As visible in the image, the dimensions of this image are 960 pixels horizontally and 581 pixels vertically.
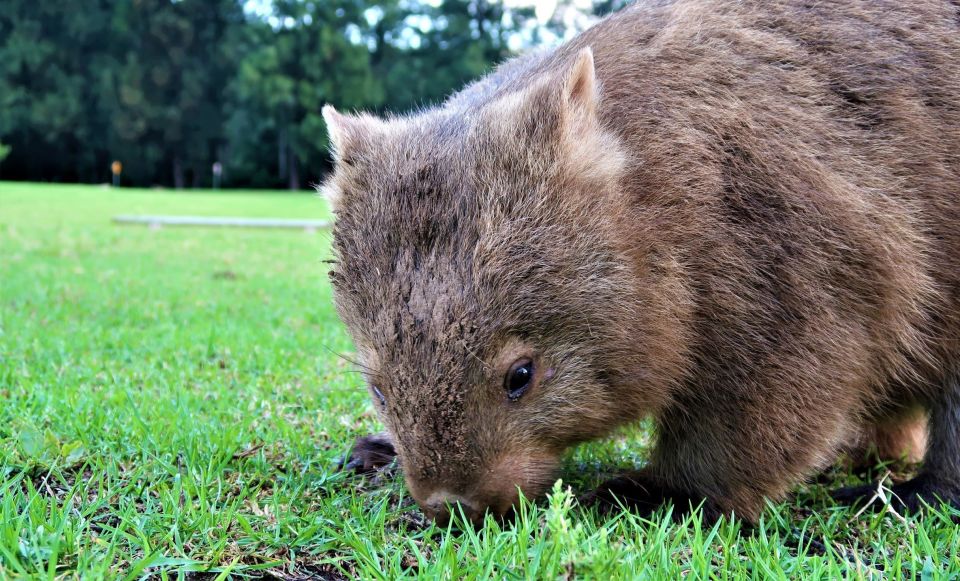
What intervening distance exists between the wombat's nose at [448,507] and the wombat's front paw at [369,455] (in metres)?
0.58

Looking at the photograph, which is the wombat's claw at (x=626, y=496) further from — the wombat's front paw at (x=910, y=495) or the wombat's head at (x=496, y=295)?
the wombat's front paw at (x=910, y=495)

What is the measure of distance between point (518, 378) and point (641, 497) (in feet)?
2.24

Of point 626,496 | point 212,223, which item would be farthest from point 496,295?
point 212,223

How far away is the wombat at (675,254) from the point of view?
7.53ft

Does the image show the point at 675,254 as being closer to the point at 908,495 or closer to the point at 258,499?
the point at 908,495

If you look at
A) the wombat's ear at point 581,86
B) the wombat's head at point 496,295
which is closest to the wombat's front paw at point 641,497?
the wombat's head at point 496,295

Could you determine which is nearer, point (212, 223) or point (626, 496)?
point (626, 496)

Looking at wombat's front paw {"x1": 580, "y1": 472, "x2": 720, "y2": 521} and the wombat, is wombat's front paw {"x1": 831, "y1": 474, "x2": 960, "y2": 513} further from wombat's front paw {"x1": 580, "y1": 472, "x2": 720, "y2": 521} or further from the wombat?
wombat's front paw {"x1": 580, "y1": 472, "x2": 720, "y2": 521}

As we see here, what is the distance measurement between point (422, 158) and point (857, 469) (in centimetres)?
226

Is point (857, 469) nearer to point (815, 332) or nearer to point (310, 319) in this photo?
point (815, 332)

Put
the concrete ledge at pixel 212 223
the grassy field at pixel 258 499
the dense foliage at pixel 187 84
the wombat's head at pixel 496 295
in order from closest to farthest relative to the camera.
Answer: the grassy field at pixel 258 499 < the wombat's head at pixel 496 295 < the concrete ledge at pixel 212 223 < the dense foliage at pixel 187 84

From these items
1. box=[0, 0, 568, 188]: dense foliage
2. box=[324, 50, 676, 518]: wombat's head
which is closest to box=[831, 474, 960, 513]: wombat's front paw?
box=[324, 50, 676, 518]: wombat's head

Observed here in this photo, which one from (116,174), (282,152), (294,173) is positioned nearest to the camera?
(116,174)

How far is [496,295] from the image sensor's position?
88.5 inches
